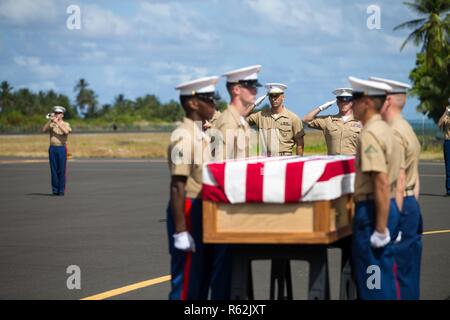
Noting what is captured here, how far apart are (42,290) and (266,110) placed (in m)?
5.02

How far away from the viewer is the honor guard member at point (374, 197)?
582cm

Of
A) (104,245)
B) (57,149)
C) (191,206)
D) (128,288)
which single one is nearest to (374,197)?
(191,206)

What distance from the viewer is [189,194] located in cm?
606

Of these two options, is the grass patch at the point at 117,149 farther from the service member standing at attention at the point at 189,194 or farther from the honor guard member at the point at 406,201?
the service member standing at attention at the point at 189,194

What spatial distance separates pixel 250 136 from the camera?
23.1ft

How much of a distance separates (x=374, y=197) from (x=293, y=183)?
0.60 metres

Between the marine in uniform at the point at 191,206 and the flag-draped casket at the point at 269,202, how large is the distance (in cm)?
21

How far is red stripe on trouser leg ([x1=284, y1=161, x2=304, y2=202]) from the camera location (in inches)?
220

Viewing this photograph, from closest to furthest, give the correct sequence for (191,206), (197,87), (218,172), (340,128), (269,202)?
(269,202)
(218,172)
(191,206)
(197,87)
(340,128)

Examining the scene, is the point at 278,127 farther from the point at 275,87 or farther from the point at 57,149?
the point at 57,149

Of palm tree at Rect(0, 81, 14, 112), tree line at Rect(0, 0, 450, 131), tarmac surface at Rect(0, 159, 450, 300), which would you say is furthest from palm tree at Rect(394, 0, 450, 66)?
palm tree at Rect(0, 81, 14, 112)

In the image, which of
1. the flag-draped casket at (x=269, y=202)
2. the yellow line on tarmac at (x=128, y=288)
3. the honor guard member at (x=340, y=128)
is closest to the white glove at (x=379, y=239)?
the flag-draped casket at (x=269, y=202)

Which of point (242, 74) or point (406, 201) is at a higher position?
point (242, 74)
